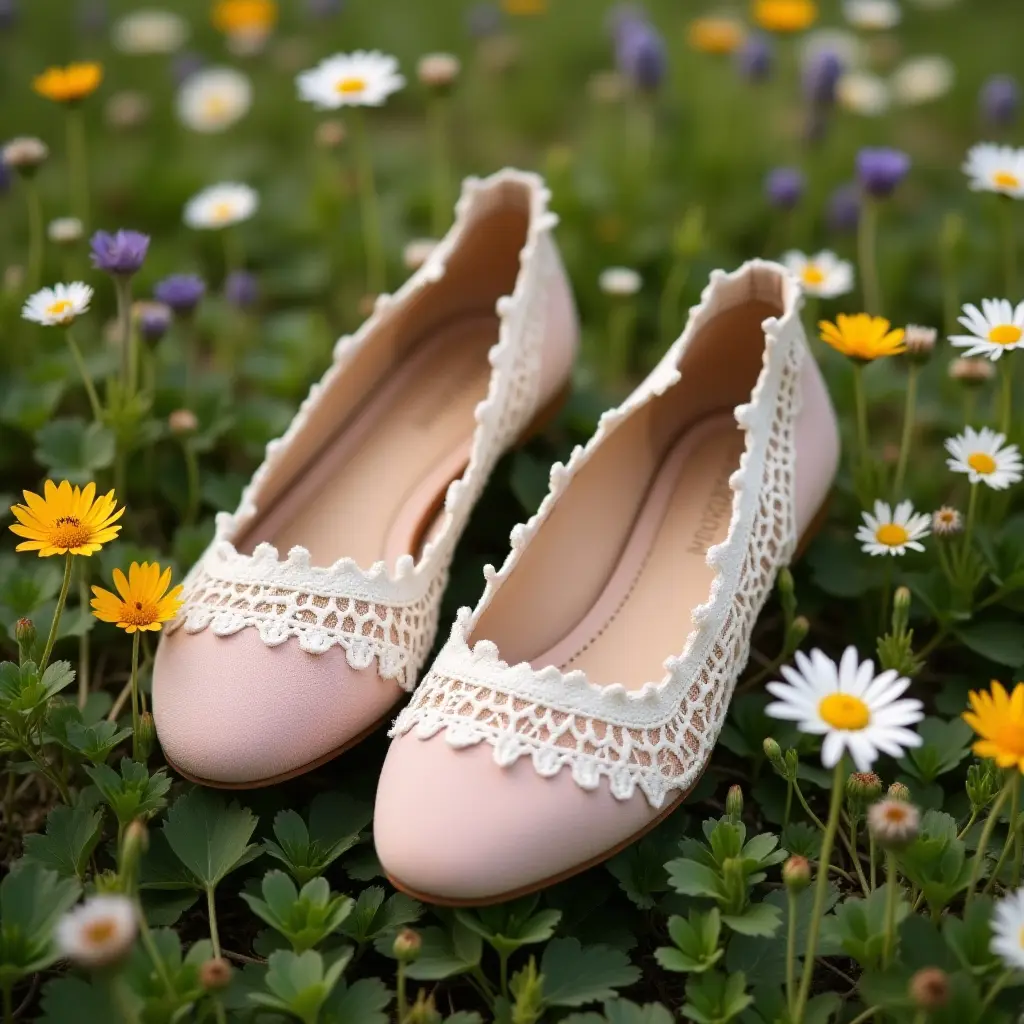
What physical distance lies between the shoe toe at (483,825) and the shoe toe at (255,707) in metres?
0.11

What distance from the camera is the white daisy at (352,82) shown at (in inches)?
66.5

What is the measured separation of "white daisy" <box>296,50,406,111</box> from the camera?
A: 169 cm

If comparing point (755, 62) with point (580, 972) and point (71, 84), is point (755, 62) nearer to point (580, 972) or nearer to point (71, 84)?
point (71, 84)

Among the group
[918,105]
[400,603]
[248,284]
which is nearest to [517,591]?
[400,603]

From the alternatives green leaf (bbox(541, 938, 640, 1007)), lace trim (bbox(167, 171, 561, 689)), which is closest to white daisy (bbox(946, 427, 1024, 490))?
→ lace trim (bbox(167, 171, 561, 689))

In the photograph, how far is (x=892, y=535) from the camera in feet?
4.27

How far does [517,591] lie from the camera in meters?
1.25

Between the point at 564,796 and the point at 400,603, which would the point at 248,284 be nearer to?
the point at 400,603

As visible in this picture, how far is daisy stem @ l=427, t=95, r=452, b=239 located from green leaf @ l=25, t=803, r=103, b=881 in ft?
3.59

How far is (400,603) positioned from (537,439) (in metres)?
0.48

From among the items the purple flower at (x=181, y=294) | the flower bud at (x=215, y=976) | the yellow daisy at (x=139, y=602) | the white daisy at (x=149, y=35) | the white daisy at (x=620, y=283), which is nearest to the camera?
the flower bud at (x=215, y=976)

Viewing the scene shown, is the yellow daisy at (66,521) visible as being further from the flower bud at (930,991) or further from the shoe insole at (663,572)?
the flower bud at (930,991)

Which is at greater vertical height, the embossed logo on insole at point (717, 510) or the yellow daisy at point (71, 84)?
the yellow daisy at point (71, 84)

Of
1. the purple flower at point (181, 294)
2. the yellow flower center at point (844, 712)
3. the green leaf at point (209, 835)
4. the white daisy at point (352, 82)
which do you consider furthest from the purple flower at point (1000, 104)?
the green leaf at point (209, 835)
